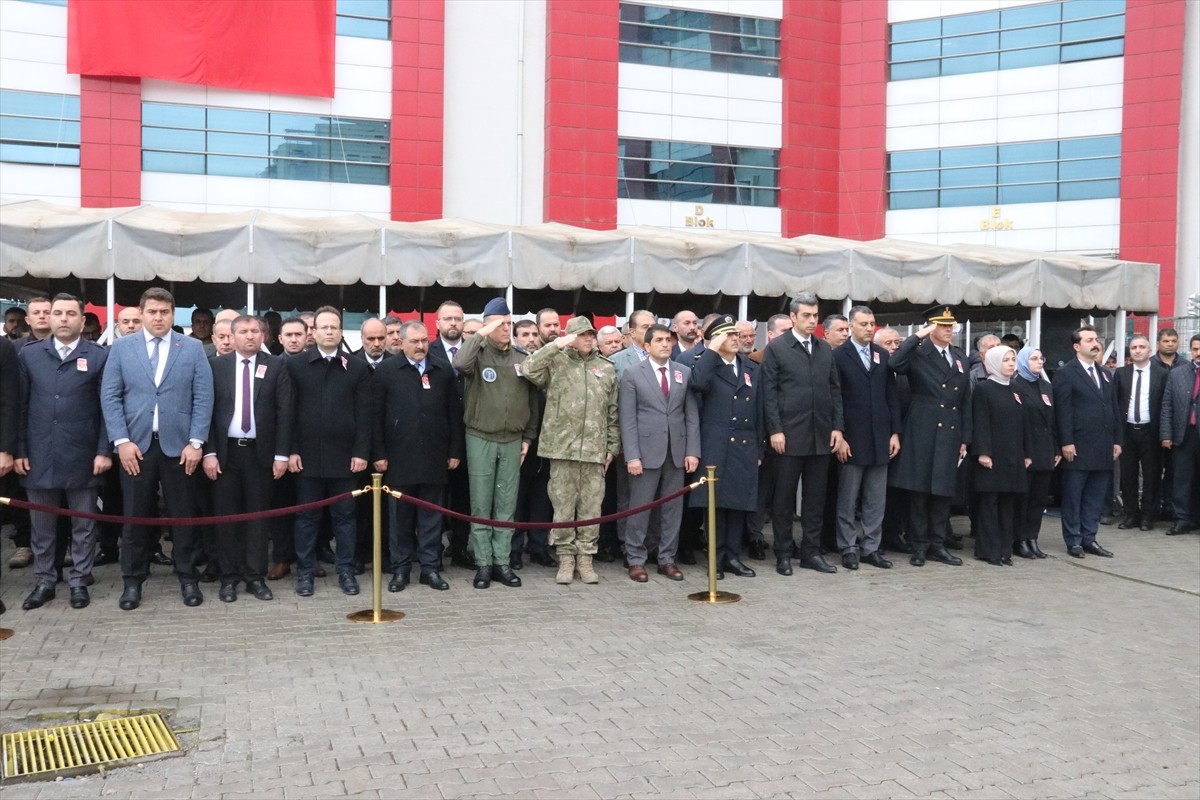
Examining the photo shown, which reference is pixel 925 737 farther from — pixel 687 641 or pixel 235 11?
pixel 235 11

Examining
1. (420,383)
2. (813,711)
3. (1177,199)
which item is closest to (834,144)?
(1177,199)

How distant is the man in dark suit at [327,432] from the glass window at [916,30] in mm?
26257

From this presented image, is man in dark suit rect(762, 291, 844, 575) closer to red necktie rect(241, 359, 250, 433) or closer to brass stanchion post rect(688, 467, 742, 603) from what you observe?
brass stanchion post rect(688, 467, 742, 603)

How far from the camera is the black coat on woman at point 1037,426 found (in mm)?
9531

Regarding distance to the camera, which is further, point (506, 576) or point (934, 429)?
point (934, 429)

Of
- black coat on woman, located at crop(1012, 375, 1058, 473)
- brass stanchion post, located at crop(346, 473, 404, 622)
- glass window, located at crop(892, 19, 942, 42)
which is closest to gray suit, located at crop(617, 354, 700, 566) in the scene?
brass stanchion post, located at crop(346, 473, 404, 622)

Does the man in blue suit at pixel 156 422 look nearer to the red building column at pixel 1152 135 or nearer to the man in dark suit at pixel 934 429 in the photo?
the man in dark suit at pixel 934 429

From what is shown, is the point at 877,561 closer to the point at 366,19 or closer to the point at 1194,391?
the point at 1194,391

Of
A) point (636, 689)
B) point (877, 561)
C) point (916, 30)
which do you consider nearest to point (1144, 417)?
point (877, 561)

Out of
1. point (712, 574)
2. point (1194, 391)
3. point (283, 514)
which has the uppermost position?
point (1194, 391)

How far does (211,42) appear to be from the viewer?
2284 cm

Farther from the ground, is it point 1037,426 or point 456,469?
point 1037,426

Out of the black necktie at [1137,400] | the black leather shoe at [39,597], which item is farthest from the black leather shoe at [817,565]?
the black leather shoe at [39,597]

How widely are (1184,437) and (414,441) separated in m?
8.67
